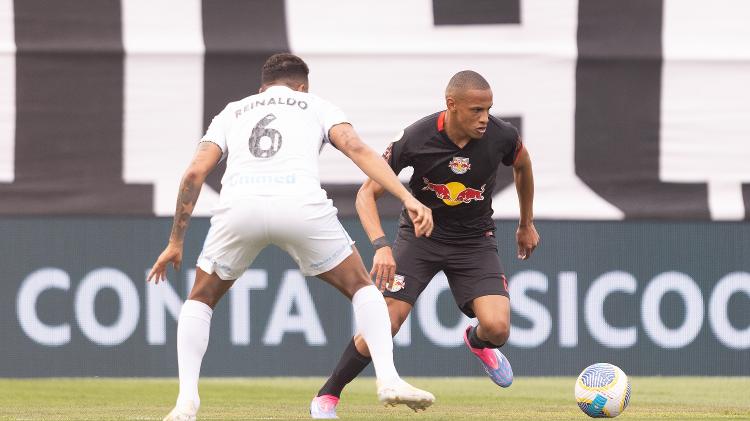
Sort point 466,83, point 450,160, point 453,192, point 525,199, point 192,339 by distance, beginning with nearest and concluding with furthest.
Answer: point 192,339
point 466,83
point 450,160
point 453,192
point 525,199

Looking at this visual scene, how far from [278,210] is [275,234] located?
0.41 ft

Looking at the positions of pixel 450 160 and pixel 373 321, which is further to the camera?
pixel 450 160

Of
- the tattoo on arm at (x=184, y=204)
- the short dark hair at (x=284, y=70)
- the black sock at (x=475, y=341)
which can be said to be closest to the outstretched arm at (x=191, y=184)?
the tattoo on arm at (x=184, y=204)

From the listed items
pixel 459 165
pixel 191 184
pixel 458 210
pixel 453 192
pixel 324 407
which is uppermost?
pixel 191 184

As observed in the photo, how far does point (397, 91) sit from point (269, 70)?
19.2ft

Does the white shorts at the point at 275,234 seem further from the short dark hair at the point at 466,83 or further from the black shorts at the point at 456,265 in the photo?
the black shorts at the point at 456,265

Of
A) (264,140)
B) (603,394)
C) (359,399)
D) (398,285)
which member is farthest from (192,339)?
(359,399)

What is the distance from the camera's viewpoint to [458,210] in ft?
26.9

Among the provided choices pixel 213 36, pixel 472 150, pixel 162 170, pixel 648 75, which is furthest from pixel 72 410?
pixel 648 75

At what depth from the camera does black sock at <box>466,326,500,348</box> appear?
27.7ft

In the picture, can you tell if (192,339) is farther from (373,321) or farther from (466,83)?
(466,83)

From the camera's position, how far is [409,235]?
327 inches

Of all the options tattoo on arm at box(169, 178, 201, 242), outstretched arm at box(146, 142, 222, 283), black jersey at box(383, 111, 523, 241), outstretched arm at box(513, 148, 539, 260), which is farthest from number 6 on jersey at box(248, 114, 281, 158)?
outstretched arm at box(513, 148, 539, 260)

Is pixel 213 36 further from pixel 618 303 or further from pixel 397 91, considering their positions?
pixel 618 303
